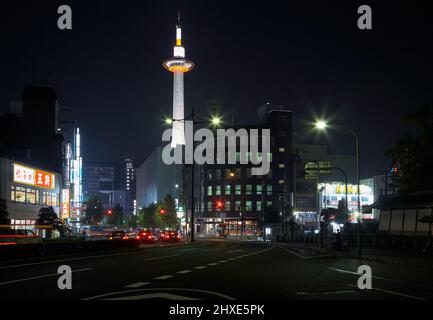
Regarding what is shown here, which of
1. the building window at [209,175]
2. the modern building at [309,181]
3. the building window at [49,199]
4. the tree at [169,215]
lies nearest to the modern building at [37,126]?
the building window at [49,199]

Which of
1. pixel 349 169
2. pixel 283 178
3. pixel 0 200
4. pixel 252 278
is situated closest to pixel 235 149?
pixel 283 178

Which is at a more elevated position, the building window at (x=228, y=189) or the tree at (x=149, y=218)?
the building window at (x=228, y=189)

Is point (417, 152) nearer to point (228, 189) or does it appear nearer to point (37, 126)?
point (37, 126)

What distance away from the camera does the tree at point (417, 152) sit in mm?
33853

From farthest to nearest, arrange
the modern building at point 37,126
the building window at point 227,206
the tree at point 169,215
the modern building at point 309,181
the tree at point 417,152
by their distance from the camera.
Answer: the modern building at point 309,181 → the building window at point 227,206 → the tree at point 169,215 → the modern building at point 37,126 → the tree at point 417,152

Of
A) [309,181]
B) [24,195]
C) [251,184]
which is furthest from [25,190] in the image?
[309,181]

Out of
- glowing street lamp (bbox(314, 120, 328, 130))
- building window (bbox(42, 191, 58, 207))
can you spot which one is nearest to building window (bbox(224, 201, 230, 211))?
building window (bbox(42, 191, 58, 207))

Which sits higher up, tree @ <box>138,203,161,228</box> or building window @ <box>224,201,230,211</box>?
building window @ <box>224,201,230,211</box>

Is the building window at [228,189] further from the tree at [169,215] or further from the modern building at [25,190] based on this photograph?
the modern building at [25,190]

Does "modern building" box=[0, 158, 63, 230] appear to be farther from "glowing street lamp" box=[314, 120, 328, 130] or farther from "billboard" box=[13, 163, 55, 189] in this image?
"glowing street lamp" box=[314, 120, 328, 130]

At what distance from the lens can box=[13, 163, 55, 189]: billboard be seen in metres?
71.8

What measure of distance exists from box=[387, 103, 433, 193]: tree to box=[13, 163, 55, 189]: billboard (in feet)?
164

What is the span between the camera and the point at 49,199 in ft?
290
